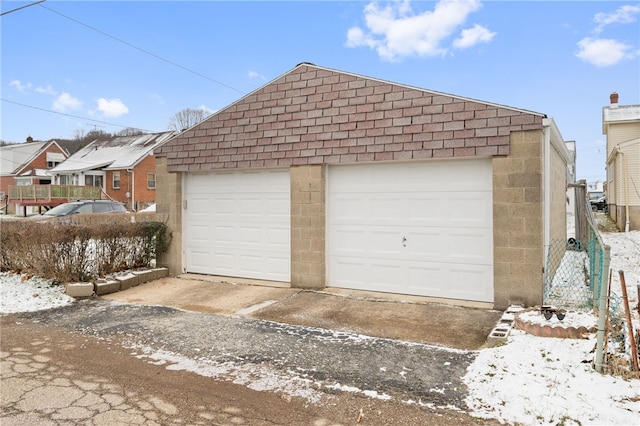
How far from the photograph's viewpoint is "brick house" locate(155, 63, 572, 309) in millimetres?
6242

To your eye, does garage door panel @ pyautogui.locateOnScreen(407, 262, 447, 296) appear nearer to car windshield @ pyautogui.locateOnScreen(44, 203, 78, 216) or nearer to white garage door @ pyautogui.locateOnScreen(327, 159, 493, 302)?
white garage door @ pyautogui.locateOnScreen(327, 159, 493, 302)

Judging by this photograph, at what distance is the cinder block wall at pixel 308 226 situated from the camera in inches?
301

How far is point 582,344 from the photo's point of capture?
4402 millimetres

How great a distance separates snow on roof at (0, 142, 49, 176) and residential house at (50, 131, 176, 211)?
761cm

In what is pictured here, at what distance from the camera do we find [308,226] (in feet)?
25.4

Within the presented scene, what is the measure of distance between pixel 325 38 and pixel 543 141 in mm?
9623

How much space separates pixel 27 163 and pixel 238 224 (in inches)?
1535

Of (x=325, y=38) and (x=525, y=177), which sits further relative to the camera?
(x=325, y=38)

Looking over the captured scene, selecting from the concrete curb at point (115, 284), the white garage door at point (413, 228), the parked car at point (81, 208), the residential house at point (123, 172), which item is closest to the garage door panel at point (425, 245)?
the white garage door at point (413, 228)

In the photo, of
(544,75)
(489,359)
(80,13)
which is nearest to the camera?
(489,359)

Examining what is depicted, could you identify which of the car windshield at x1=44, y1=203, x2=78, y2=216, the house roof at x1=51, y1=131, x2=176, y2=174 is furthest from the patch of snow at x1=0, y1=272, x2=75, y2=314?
the house roof at x1=51, y1=131, x2=176, y2=174

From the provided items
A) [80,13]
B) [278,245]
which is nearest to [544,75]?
[278,245]

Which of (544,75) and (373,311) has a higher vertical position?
(544,75)

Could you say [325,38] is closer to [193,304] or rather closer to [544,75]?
[544,75]
